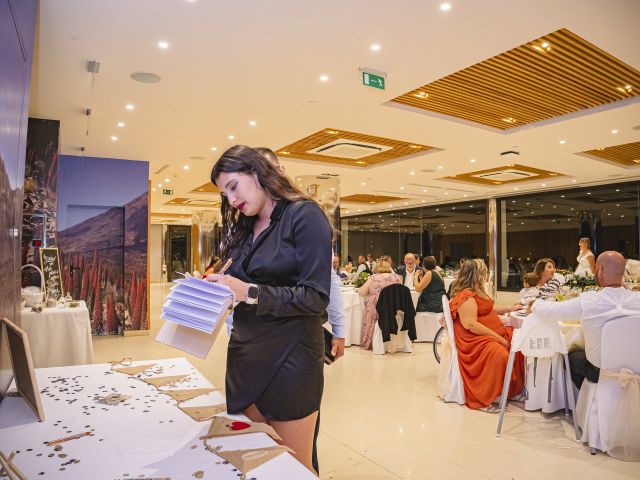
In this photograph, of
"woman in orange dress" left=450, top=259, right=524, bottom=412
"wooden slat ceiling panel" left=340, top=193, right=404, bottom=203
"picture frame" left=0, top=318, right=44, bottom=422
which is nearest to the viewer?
"picture frame" left=0, top=318, right=44, bottom=422

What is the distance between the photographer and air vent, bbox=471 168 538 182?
33.4ft

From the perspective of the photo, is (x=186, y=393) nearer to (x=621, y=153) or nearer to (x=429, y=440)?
(x=429, y=440)

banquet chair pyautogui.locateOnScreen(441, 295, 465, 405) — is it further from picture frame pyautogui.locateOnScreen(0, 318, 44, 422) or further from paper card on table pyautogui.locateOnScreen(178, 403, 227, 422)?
picture frame pyautogui.locateOnScreen(0, 318, 44, 422)

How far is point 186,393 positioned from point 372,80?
3974mm

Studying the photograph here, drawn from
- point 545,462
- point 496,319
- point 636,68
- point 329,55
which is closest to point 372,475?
point 545,462

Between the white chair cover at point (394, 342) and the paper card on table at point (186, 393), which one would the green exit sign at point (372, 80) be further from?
the paper card on table at point (186, 393)

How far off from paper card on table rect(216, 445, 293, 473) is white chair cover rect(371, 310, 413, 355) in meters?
5.47

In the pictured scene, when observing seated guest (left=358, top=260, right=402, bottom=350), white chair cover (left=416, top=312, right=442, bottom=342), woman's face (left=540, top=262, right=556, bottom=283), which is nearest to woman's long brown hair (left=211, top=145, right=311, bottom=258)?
woman's face (left=540, top=262, right=556, bottom=283)

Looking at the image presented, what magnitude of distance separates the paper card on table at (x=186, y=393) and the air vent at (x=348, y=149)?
6430 mm

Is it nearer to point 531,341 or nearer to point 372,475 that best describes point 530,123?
point 531,341

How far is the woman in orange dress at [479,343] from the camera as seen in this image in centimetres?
405

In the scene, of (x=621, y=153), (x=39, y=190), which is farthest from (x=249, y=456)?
(x=621, y=153)

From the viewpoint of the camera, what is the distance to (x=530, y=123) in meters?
6.75

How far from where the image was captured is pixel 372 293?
6.68m
